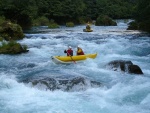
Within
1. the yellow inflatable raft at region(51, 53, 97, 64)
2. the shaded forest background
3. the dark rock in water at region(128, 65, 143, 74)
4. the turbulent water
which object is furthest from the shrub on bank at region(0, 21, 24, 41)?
the shaded forest background

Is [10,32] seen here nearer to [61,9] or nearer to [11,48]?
[11,48]

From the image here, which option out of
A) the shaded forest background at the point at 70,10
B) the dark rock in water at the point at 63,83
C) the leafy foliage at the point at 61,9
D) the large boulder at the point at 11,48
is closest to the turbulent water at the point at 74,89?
the dark rock in water at the point at 63,83

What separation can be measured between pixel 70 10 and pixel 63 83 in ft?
149

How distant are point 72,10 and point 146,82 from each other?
148 ft

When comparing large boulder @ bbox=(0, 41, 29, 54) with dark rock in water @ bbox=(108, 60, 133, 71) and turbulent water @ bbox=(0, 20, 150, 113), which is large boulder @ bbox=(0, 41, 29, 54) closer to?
turbulent water @ bbox=(0, 20, 150, 113)

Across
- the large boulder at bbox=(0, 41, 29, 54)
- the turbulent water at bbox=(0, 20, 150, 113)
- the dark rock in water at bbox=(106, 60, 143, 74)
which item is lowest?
the turbulent water at bbox=(0, 20, 150, 113)

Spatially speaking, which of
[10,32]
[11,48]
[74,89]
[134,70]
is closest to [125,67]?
[134,70]

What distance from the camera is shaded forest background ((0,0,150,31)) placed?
36.6 m

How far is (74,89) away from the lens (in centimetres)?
1116

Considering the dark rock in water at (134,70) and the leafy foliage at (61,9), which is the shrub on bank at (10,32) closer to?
the dark rock in water at (134,70)

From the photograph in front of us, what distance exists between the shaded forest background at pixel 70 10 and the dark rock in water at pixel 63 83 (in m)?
23.4

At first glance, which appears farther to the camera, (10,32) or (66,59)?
(10,32)

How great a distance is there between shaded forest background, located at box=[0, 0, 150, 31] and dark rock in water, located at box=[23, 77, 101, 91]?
76.9 ft

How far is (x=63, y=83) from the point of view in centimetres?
1152
